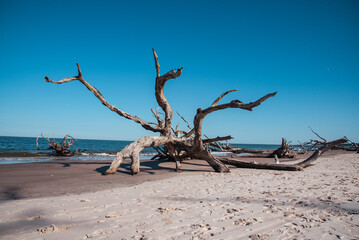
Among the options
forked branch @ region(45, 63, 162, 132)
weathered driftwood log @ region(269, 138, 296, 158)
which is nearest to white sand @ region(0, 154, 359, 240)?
forked branch @ region(45, 63, 162, 132)

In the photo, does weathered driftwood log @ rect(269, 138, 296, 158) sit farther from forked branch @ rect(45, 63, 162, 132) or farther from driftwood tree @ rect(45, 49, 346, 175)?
forked branch @ rect(45, 63, 162, 132)

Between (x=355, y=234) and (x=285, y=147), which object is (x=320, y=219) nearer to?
(x=355, y=234)

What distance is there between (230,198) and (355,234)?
1.70 metres

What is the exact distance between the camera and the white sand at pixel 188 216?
2.12 metres

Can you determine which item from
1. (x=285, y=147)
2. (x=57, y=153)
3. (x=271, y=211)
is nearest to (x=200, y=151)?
(x=271, y=211)

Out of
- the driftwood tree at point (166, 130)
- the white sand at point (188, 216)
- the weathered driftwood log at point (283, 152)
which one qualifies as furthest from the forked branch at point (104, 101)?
the weathered driftwood log at point (283, 152)

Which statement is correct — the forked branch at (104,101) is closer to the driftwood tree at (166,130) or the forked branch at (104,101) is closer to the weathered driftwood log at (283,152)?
the driftwood tree at (166,130)

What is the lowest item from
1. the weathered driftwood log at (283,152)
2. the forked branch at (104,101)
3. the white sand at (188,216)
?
the white sand at (188,216)

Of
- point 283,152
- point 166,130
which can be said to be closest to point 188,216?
point 166,130

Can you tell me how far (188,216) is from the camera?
8.59 feet

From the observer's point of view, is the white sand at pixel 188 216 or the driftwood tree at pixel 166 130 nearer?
the white sand at pixel 188 216

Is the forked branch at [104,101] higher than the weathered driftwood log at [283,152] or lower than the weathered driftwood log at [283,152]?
higher

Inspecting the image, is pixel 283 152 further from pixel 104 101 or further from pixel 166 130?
pixel 104 101

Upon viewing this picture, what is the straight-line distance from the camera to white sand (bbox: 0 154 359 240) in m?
2.12
